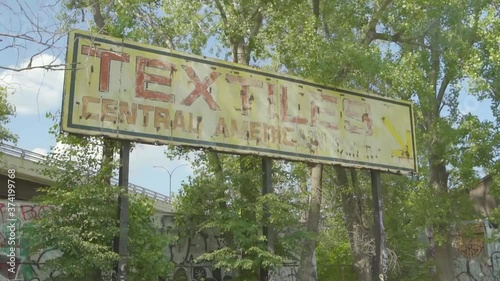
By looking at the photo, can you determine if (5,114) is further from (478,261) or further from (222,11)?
(478,261)

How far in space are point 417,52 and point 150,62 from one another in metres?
10.5

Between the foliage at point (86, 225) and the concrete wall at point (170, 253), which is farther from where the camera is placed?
the concrete wall at point (170, 253)

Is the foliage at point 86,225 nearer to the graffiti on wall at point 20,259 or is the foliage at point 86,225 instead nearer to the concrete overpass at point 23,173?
the graffiti on wall at point 20,259

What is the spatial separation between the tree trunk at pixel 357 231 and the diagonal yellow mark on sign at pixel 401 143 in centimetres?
218

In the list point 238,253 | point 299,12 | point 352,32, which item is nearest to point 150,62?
point 238,253

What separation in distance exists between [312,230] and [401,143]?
4.31m

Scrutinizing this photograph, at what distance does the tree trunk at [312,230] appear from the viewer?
15.9m

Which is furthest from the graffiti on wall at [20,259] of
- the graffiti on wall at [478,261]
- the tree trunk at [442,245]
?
the graffiti on wall at [478,261]

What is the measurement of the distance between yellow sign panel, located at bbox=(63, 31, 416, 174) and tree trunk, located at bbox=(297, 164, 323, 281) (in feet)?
3.96

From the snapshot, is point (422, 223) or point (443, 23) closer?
point (443, 23)

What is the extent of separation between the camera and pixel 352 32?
64.6ft

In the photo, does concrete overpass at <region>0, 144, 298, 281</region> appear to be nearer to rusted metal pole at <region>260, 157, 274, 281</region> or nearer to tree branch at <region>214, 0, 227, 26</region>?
rusted metal pole at <region>260, 157, 274, 281</region>

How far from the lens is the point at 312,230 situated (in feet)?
53.5

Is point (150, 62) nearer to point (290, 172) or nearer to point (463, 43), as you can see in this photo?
point (290, 172)
